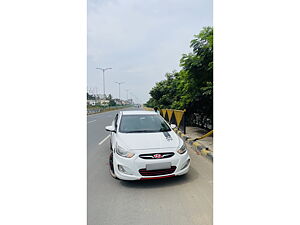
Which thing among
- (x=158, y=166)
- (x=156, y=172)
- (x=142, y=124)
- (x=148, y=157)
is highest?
(x=142, y=124)

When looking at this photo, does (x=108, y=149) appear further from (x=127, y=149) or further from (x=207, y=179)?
(x=207, y=179)

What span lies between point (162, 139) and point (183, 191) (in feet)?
3.17

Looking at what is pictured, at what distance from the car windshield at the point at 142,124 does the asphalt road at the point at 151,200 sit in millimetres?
1024

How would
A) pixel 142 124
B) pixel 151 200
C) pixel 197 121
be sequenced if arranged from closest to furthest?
pixel 151 200
pixel 142 124
pixel 197 121

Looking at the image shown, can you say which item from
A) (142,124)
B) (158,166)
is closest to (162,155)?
(158,166)

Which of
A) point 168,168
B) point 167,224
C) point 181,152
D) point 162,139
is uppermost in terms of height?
point 162,139

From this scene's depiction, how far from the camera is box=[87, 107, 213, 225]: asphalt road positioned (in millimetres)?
2105

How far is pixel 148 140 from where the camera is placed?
3.17m

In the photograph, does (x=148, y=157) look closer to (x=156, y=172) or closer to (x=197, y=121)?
(x=156, y=172)

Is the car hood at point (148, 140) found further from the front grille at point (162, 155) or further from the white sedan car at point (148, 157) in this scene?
the front grille at point (162, 155)

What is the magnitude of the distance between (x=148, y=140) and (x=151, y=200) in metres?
1.04

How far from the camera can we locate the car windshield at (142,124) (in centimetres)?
370

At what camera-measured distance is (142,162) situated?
8.97ft
